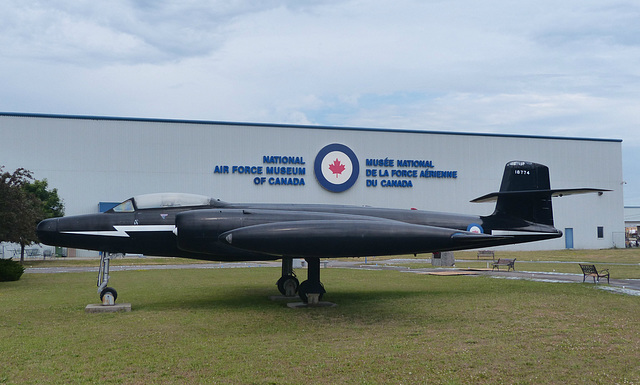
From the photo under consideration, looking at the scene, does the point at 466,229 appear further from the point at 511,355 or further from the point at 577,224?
the point at 577,224

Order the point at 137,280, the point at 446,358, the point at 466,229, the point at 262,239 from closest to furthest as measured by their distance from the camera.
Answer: the point at 446,358 < the point at 262,239 < the point at 466,229 < the point at 137,280

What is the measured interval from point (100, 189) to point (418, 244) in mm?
38091

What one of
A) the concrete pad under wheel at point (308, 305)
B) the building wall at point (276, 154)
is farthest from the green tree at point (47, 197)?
the concrete pad under wheel at point (308, 305)

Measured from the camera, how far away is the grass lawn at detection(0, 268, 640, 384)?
7234 mm

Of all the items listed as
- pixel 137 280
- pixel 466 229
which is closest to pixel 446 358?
pixel 466 229

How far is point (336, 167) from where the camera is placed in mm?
48594

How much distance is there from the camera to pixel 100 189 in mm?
43656

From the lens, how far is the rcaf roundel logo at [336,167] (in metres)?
48.2

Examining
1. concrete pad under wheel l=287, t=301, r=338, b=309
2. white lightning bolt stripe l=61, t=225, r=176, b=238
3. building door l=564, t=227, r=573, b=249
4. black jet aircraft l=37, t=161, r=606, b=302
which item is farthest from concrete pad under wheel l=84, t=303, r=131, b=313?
building door l=564, t=227, r=573, b=249

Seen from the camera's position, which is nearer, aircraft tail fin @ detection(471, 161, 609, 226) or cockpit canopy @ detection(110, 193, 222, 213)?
cockpit canopy @ detection(110, 193, 222, 213)

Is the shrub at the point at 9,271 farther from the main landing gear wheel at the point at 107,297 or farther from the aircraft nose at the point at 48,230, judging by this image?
the main landing gear wheel at the point at 107,297

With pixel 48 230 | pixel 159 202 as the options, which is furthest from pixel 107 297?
pixel 159 202

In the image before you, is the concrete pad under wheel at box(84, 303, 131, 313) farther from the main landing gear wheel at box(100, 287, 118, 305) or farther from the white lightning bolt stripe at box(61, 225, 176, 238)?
the white lightning bolt stripe at box(61, 225, 176, 238)

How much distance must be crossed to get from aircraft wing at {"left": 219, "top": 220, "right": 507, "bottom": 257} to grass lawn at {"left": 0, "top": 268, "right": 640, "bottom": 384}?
157 cm
